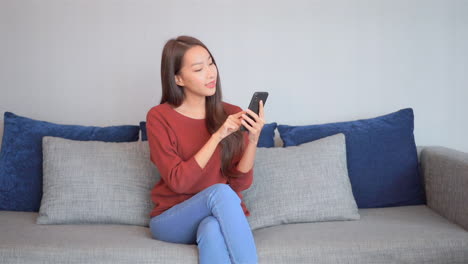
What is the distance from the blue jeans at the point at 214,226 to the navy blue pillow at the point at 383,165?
32.3 inches

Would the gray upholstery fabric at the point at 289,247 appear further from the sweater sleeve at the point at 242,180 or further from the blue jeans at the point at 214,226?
the sweater sleeve at the point at 242,180

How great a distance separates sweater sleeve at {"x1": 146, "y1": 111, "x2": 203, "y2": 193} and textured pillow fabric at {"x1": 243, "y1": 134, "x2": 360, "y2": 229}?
1.11 feet

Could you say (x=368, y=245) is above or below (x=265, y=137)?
below

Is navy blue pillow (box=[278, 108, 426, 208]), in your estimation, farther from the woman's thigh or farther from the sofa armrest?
the woman's thigh

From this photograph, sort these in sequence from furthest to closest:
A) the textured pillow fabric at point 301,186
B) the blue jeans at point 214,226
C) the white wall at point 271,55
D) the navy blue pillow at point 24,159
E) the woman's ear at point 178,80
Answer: the white wall at point 271,55 < the navy blue pillow at point 24,159 < the textured pillow fabric at point 301,186 < the woman's ear at point 178,80 < the blue jeans at point 214,226

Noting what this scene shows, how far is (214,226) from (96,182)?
0.72m

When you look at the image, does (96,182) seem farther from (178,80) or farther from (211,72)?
(211,72)

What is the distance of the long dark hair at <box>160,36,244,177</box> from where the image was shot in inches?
81.8

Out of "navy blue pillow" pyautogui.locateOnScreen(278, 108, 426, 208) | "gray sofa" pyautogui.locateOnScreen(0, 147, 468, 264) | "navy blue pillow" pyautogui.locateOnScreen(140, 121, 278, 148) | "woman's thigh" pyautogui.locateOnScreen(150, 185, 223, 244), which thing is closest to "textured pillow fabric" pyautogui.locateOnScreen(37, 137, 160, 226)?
"gray sofa" pyautogui.locateOnScreen(0, 147, 468, 264)

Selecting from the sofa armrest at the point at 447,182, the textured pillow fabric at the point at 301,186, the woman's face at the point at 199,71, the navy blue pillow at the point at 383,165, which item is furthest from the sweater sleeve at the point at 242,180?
the sofa armrest at the point at 447,182

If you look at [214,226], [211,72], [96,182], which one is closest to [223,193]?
[214,226]

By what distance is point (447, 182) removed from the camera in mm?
2277

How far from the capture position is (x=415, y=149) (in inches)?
98.0

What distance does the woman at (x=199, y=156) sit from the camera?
5.93 feet
